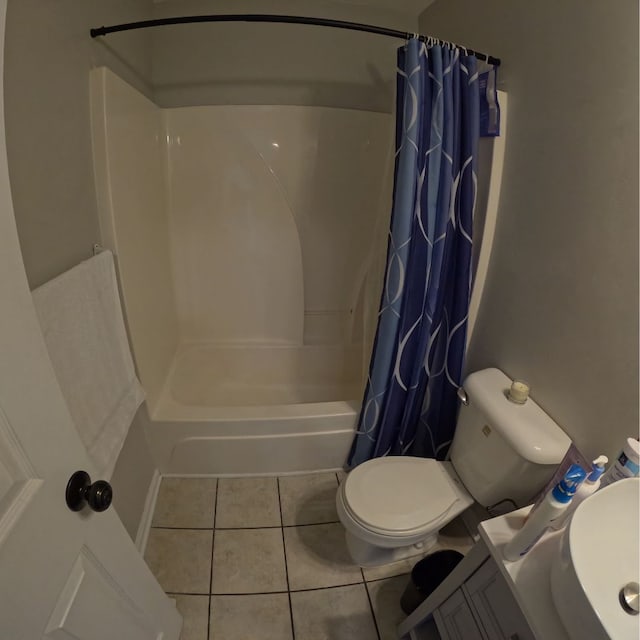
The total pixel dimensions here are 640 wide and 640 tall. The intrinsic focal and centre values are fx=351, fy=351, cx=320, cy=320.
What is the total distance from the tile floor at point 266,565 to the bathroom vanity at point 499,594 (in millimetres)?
372

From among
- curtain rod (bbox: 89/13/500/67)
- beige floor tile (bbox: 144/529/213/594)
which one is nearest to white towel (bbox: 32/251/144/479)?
beige floor tile (bbox: 144/529/213/594)

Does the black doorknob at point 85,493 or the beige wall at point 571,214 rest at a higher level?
the beige wall at point 571,214

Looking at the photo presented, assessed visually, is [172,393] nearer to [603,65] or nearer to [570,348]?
[570,348]

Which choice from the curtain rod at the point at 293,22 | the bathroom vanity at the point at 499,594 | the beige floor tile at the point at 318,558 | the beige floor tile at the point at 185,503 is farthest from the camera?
the beige floor tile at the point at 185,503

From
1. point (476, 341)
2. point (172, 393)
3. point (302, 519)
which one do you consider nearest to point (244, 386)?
point (172, 393)

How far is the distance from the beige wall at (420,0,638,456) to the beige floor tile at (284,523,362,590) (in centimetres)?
95

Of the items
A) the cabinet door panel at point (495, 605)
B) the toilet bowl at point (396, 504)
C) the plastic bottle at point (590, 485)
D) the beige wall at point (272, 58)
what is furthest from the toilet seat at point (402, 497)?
the beige wall at point (272, 58)

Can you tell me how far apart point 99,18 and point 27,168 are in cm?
73

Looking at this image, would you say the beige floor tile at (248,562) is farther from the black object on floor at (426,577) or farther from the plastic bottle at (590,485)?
the plastic bottle at (590,485)

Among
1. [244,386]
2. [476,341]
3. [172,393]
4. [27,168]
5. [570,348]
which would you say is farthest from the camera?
[244,386]

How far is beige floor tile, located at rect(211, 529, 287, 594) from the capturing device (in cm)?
131

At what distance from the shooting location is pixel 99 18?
116cm

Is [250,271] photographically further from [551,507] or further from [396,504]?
[551,507]

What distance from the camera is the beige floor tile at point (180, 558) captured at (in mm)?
1305
